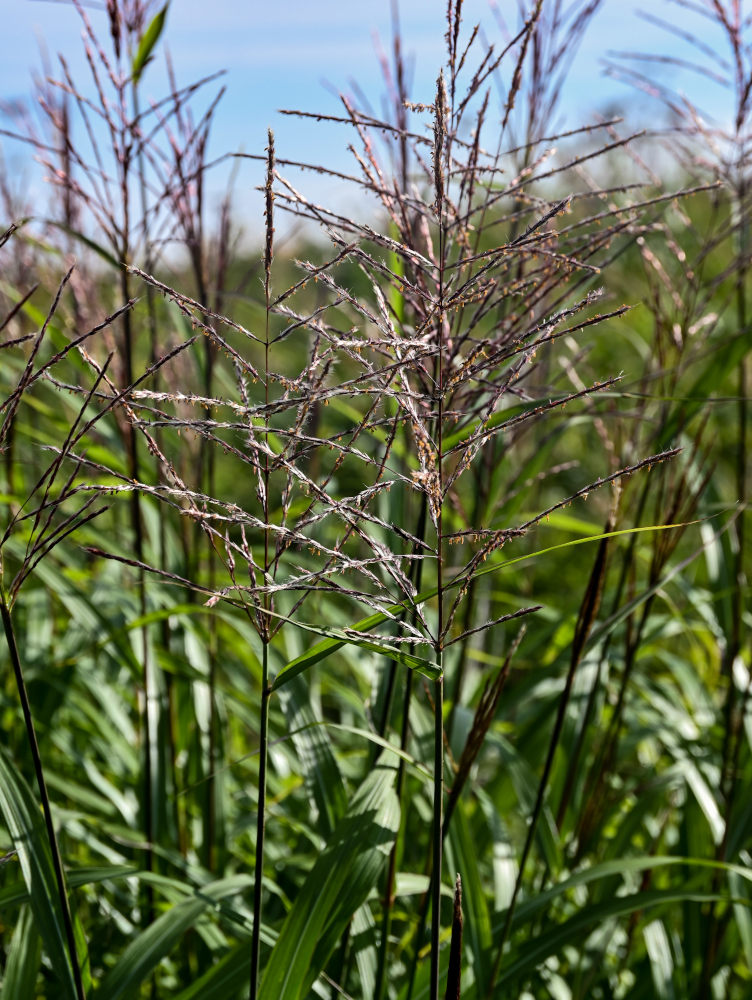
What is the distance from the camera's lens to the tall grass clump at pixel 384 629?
0.87m

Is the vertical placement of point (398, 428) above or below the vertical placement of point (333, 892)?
above

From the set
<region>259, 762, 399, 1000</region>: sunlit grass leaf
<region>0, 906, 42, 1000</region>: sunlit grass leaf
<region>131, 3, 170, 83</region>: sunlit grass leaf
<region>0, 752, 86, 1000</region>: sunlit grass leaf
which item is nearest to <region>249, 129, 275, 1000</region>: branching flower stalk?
<region>259, 762, 399, 1000</region>: sunlit grass leaf

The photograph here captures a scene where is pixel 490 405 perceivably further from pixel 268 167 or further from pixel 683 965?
pixel 683 965

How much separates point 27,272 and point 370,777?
2.06m

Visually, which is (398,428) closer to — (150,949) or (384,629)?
(384,629)

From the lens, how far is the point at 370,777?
52.3 inches

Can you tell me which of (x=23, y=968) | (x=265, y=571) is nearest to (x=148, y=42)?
(x=265, y=571)

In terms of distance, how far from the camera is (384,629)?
5.48 ft

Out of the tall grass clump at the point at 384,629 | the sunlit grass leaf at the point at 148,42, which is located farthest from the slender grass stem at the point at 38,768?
the sunlit grass leaf at the point at 148,42

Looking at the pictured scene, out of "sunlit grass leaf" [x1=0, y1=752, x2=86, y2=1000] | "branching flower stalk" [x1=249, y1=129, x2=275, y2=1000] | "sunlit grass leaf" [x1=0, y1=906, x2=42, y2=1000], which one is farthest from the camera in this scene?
"sunlit grass leaf" [x1=0, y1=906, x2=42, y2=1000]

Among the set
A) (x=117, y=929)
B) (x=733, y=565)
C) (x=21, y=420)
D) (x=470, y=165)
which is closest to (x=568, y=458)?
(x=21, y=420)

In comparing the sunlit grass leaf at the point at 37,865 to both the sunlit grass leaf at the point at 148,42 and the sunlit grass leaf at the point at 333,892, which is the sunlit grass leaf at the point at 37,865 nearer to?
the sunlit grass leaf at the point at 333,892

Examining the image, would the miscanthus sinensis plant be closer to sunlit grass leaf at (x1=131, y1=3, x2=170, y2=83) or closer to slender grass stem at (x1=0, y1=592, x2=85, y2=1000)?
slender grass stem at (x1=0, y1=592, x2=85, y2=1000)

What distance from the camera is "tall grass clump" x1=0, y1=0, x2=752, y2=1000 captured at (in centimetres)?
87
